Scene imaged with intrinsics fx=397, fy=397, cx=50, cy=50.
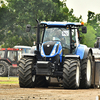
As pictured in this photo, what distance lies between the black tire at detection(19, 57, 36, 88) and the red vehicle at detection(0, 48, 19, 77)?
13.1 meters

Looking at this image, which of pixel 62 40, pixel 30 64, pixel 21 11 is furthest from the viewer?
pixel 21 11

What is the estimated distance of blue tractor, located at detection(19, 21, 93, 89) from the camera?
15.6 meters

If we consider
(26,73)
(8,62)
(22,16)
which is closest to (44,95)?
(26,73)

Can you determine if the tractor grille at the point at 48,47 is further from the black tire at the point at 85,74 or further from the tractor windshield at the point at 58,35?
the black tire at the point at 85,74

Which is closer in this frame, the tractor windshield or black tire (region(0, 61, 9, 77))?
the tractor windshield

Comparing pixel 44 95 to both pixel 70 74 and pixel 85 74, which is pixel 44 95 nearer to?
pixel 70 74

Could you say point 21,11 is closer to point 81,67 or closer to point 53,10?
point 53,10

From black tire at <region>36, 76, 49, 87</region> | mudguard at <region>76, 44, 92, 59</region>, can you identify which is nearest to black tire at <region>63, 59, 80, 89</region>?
mudguard at <region>76, 44, 92, 59</region>

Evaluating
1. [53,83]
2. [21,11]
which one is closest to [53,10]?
[21,11]

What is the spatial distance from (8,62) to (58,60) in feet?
55.3

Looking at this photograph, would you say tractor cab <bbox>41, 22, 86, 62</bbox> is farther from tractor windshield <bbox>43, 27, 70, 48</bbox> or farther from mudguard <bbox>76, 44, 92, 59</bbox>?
mudguard <bbox>76, 44, 92, 59</bbox>

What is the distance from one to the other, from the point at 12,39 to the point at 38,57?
138 ft

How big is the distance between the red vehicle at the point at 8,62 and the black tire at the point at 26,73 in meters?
13.1

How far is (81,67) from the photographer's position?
16672 millimetres
